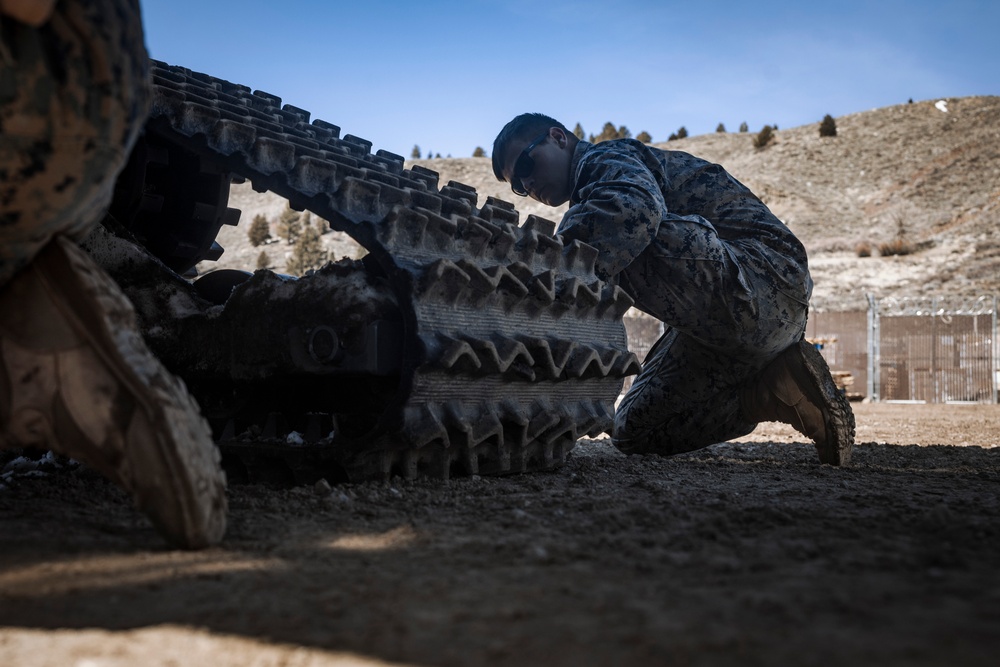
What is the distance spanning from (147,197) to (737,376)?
9.84 feet

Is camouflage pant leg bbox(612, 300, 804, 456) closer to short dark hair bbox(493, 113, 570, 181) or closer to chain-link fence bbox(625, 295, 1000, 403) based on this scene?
short dark hair bbox(493, 113, 570, 181)

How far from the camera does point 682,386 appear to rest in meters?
4.90

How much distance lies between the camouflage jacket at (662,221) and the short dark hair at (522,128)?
0.28 meters

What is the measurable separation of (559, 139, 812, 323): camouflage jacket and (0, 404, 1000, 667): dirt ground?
4.35 feet

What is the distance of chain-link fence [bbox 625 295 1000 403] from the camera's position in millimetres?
16297

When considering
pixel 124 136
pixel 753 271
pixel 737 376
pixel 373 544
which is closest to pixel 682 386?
pixel 737 376

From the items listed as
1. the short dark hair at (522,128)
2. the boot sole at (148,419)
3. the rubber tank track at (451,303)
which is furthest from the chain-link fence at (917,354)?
the boot sole at (148,419)

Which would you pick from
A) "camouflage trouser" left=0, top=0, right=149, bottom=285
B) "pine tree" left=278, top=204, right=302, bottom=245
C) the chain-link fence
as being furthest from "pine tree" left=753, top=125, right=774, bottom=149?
"camouflage trouser" left=0, top=0, right=149, bottom=285

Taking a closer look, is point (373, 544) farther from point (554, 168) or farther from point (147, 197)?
point (554, 168)

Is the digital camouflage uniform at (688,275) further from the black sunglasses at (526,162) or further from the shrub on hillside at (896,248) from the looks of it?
the shrub on hillside at (896,248)

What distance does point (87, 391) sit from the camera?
5.73 feet

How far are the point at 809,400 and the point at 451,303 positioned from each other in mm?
2220

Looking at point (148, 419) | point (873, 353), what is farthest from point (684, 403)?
point (873, 353)

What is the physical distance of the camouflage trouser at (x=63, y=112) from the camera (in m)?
1.54
